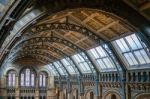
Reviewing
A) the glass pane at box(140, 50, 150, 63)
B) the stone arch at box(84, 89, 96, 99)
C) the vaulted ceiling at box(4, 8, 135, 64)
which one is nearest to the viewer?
the vaulted ceiling at box(4, 8, 135, 64)

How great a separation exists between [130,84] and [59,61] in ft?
74.2

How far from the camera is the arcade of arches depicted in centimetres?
1531

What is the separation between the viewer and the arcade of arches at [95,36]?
15.3 metres

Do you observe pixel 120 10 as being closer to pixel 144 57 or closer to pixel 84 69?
pixel 144 57

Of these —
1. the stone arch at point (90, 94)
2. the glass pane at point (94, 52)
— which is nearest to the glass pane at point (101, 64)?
the glass pane at point (94, 52)

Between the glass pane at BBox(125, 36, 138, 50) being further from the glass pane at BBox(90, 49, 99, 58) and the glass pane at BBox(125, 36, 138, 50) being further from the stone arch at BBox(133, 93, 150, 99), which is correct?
the glass pane at BBox(90, 49, 99, 58)

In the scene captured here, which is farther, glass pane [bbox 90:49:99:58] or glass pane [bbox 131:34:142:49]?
glass pane [bbox 90:49:99:58]

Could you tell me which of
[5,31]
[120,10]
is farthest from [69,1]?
[5,31]

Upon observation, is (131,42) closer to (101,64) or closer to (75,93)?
(101,64)

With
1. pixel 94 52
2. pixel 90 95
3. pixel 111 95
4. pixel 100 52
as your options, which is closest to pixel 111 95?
pixel 111 95

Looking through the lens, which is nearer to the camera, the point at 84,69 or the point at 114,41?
the point at 114,41

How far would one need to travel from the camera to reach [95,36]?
28.2 m

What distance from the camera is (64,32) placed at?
31.0m

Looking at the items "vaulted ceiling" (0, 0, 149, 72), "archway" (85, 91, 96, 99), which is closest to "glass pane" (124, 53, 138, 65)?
"vaulted ceiling" (0, 0, 149, 72)
